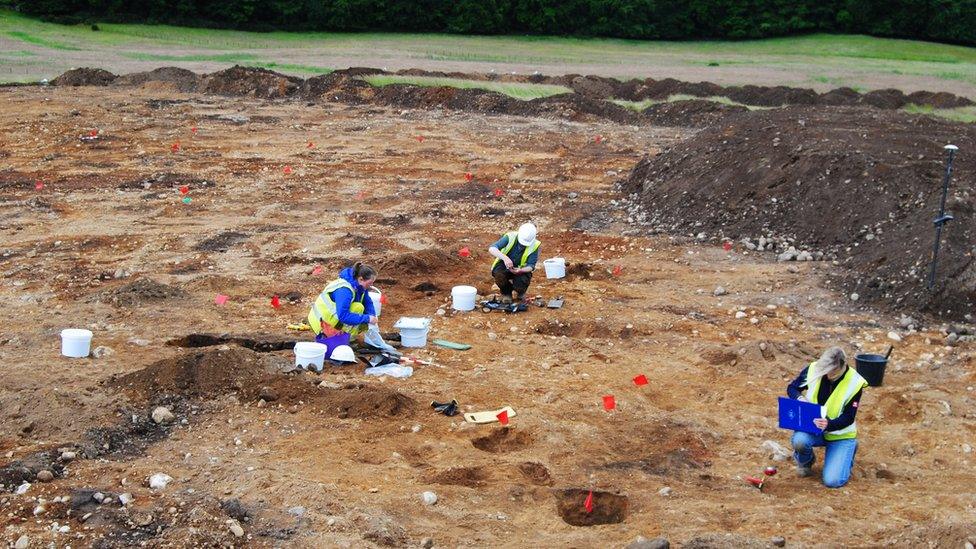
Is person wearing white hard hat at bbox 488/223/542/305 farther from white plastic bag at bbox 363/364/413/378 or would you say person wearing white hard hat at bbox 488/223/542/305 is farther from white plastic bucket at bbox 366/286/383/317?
white plastic bag at bbox 363/364/413/378

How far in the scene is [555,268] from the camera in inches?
554

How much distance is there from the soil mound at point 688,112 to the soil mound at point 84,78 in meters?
15.9

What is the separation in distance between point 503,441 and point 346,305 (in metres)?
2.32

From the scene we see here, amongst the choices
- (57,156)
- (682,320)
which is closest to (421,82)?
(57,156)

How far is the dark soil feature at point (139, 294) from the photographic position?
40.4 ft

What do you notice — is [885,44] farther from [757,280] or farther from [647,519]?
[647,519]

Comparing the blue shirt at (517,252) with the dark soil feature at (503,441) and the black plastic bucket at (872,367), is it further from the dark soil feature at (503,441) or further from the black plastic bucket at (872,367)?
the black plastic bucket at (872,367)

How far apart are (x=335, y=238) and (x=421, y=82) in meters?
15.7

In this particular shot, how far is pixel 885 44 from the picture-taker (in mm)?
45281

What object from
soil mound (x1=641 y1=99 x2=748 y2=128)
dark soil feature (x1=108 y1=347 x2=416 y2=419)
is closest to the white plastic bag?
dark soil feature (x1=108 y1=347 x2=416 y2=419)

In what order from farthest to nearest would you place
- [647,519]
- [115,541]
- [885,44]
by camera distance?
[885,44]
[647,519]
[115,541]

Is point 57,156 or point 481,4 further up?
point 481,4

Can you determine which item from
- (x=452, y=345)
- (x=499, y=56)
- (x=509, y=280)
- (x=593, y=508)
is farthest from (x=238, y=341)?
(x=499, y=56)

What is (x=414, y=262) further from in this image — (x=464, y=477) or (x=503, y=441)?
(x=464, y=477)
